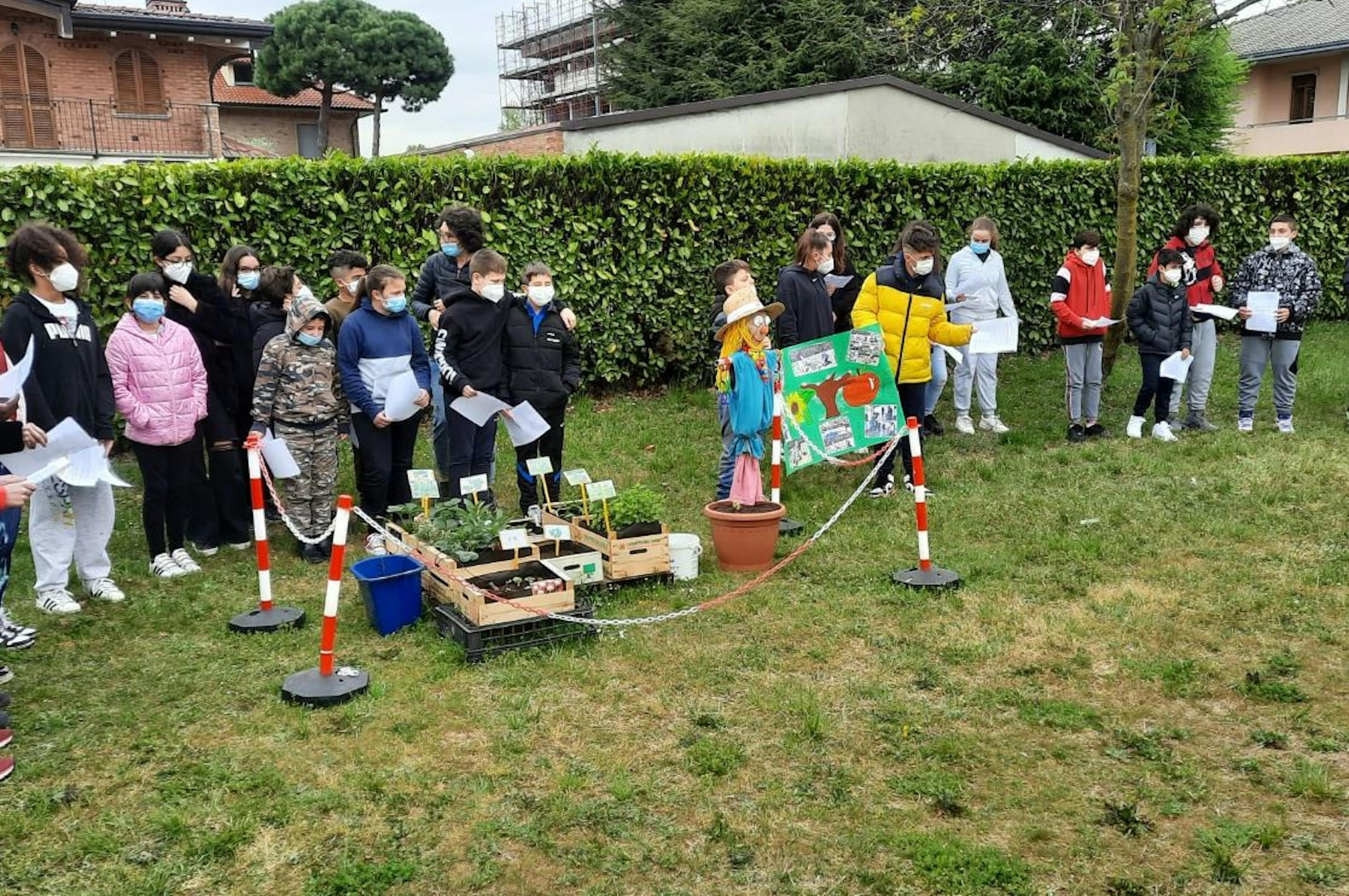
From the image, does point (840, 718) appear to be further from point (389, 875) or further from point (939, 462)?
point (939, 462)

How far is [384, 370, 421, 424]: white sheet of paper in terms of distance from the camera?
6.96 meters

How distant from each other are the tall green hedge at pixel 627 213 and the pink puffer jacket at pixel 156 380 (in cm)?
306

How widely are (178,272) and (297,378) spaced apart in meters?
1.11

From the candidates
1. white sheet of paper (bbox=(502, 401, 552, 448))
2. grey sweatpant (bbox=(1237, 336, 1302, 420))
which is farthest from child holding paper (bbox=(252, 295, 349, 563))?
grey sweatpant (bbox=(1237, 336, 1302, 420))

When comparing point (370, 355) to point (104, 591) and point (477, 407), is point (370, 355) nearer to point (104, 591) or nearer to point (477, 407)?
point (477, 407)

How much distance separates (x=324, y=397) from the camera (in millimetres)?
7090

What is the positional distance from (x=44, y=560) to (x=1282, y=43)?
4270cm

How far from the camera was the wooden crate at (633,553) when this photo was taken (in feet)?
20.4

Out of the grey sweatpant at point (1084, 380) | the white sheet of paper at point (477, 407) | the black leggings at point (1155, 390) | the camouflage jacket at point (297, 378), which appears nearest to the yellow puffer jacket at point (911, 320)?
the grey sweatpant at point (1084, 380)

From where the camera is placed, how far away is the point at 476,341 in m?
7.02

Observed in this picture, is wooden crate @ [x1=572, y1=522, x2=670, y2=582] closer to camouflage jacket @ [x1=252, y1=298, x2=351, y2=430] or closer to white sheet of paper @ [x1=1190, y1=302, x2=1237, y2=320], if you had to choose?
camouflage jacket @ [x1=252, y1=298, x2=351, y2=430]

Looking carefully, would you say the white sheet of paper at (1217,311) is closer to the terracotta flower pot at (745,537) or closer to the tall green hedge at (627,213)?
the tall green hedge at (627,213)

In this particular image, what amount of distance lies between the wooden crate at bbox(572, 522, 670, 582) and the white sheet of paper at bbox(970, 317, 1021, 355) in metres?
4.35

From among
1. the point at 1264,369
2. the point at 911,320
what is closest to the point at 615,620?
the point at 911,320
